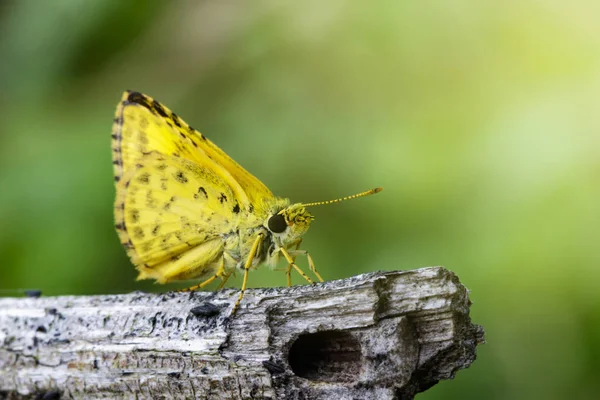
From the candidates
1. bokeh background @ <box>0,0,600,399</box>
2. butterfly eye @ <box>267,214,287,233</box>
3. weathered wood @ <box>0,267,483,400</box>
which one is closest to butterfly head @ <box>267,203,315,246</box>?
butterfly eye @ <box>267,214,287,233</box>

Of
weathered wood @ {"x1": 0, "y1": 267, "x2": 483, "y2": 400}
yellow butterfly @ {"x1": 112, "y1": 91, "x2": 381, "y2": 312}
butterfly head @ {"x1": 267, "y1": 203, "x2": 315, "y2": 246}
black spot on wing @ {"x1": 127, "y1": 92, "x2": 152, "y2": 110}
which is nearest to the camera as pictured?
weathered wood @ {"x1": 0, "y1": 267, "x2": 483, "y2": 400}

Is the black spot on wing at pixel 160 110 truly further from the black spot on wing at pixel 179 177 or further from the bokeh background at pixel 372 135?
the bokeh background at pixel 372 135

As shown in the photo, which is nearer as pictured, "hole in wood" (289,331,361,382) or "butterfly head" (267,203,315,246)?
"hole in wood" (289,331,361,382)

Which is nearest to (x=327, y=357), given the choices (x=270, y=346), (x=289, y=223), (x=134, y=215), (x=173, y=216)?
(x=270, y=346)

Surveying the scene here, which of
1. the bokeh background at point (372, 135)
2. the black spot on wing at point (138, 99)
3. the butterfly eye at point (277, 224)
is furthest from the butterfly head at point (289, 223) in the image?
the bokeh background at point (372, 135)

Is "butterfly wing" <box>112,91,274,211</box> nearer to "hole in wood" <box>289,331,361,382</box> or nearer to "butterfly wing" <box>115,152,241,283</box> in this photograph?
"butterfly wing" <box>115,152,241,283</box>

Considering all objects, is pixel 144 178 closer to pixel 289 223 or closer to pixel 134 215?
pixel 134 215

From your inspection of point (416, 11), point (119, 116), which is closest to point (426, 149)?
point (416, 11)

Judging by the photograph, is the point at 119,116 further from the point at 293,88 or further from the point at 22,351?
the point at 293,88
